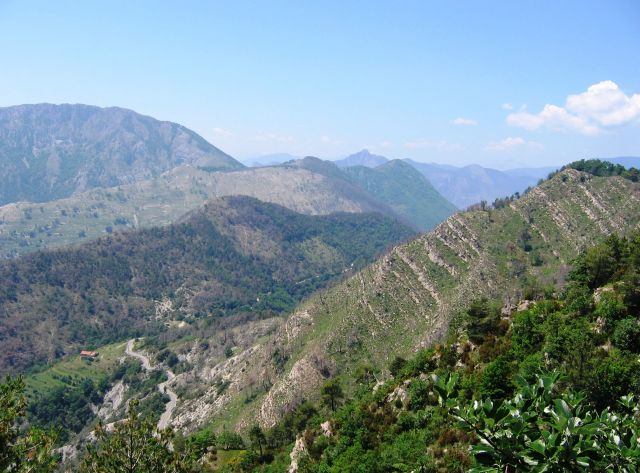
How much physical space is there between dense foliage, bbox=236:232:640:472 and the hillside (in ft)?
113

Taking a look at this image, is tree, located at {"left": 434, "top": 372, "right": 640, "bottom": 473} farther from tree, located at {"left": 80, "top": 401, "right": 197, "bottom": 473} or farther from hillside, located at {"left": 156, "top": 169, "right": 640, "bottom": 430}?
hillside, located at {"left": 156, "top": 169, "right": 640, "bottom": 430}

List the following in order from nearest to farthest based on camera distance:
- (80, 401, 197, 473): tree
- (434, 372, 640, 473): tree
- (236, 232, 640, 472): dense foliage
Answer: (434, 372, 640, 473): tree → (236, 232, 640, 472): dense foliage → (80, 401, 197, 473): tree

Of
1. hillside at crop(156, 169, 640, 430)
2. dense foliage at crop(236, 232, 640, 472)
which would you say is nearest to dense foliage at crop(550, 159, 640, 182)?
hillside at crop(156, 169, 640, 430)

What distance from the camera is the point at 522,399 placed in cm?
669

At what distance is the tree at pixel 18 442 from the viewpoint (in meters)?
17.8

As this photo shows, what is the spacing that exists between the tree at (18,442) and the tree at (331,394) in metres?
62.7

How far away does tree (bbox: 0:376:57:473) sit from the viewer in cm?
1775

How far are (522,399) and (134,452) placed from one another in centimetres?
2131

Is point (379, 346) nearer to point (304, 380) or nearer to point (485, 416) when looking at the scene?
point (304, 380)

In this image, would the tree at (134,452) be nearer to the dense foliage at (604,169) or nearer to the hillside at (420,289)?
the hillside at (420,289)

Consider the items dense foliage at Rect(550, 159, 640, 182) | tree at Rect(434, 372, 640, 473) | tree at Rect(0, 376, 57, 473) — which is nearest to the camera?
tree at Rect(434, 372, 640, 473)

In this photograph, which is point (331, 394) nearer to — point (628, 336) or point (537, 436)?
point (628, 336)

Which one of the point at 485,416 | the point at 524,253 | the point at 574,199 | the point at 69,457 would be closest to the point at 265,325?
the point at 69,457

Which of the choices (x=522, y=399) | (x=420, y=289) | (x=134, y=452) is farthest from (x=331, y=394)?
(x=522, y=399)
